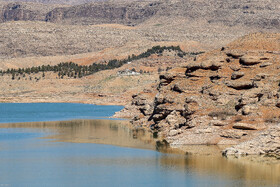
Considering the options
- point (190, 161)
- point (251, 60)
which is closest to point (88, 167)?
point (190, 161)

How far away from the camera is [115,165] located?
36.3 metres

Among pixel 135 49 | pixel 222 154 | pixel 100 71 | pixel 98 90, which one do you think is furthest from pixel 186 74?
pixel 135 49

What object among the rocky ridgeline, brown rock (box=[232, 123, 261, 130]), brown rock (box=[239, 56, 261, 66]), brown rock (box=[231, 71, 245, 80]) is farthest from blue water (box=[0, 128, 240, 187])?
brown rock (box=[239, 56, 261, 66])

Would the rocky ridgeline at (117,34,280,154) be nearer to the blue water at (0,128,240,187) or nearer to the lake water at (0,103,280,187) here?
the lake water at (0,103,280,187)

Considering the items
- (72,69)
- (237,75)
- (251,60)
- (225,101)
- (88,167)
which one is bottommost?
(88,167)

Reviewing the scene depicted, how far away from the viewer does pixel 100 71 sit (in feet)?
459

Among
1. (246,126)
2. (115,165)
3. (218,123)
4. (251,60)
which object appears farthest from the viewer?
(251,60)

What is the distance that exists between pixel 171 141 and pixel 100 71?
9540cm

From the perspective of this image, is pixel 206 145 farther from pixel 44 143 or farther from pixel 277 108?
pixel 44 143

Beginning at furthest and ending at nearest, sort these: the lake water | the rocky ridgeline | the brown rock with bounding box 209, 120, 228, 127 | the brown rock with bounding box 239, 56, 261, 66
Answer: the brown rock with bounding box 239, 56, 261, 66 < the brown rock with bounding box 209, 120, 228, 127 < the rocky ridgeline < the lake water

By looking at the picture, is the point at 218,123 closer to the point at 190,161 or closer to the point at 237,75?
the point at 190,161

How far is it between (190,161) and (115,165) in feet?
16.3

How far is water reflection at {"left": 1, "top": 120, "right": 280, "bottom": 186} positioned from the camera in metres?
32.7

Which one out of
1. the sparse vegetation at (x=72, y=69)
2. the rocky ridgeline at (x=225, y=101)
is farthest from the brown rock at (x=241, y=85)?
the sparse vegetation at (x=72, y=69)
